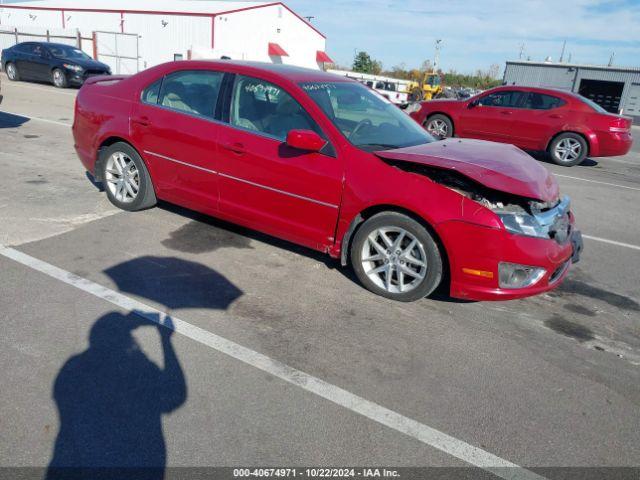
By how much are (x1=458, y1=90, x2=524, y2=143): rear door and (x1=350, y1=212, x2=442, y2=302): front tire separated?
8872mm

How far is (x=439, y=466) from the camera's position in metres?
2.49

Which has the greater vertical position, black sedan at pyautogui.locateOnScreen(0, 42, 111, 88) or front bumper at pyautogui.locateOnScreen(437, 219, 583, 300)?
black sedan at pyautogui.locateOnScreen(0, 42, 111, 88)

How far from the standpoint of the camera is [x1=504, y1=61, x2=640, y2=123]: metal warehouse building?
140 feet

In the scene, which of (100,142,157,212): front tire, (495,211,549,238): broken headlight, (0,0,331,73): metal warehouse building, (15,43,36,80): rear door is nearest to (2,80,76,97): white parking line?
(15,43,36,80): rear door

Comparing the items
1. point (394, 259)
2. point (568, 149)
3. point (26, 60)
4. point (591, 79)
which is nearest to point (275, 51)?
point (26, 60)

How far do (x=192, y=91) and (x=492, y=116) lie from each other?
29.0 feet

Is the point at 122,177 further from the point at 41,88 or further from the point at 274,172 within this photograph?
the point at 41,88

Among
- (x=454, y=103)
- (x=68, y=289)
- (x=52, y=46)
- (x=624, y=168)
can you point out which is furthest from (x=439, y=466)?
(x=52, y=46)

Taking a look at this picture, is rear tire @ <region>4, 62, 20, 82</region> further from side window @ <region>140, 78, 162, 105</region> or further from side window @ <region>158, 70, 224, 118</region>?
side window @ <region>158, 70, 224, 118</region>

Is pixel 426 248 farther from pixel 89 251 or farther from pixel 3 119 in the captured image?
pixel 3 119

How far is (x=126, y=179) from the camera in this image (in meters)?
5.54

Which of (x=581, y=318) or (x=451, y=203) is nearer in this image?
(x=451, y=203)

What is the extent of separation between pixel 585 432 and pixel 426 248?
158 cm

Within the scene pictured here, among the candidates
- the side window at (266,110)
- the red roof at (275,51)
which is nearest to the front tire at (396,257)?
the side window at (266,110)
